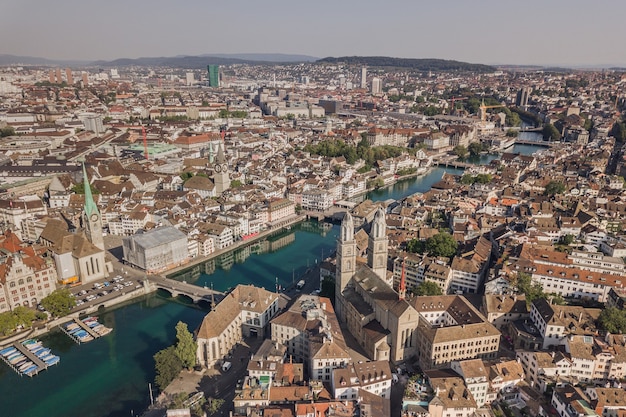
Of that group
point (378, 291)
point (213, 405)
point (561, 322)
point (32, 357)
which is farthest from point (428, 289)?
point (32, 357)

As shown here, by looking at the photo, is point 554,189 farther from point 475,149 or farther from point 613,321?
point 475,149

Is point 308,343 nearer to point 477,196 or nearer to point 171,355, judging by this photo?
point 171,355

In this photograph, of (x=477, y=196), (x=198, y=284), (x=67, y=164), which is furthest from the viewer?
(x=67, y=164)

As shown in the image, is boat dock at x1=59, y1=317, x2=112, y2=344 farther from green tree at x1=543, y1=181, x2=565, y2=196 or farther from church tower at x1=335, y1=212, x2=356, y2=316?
green tree at x1=543, y1=181, x2=565, y2=196

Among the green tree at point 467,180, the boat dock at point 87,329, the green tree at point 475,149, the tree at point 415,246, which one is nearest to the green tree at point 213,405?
the boat dock at point 87,329

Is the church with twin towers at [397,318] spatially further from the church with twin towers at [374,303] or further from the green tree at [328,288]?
the green tree at [328,288]

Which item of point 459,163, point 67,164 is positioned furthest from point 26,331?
point 459,163

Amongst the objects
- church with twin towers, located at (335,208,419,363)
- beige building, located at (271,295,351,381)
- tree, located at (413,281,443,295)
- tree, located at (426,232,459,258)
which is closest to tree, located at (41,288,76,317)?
beige building, located at (271,295,351,381)
